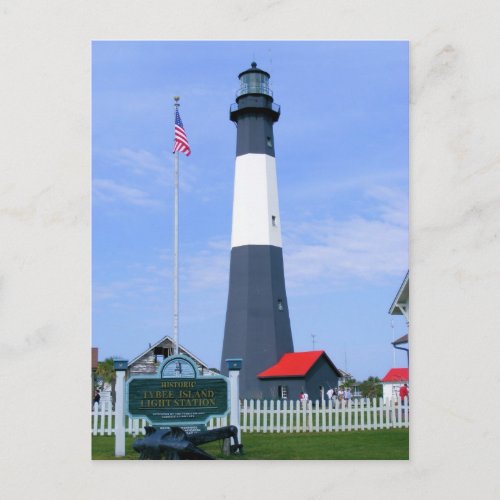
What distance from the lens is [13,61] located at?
5.70 metres

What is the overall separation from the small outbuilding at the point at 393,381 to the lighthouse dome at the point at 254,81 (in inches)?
123

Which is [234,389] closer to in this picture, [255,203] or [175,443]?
[175,443]

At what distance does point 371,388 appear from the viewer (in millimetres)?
7242

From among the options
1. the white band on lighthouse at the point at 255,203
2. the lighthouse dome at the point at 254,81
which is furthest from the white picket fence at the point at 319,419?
the lighthouse dome at the point at 254,81

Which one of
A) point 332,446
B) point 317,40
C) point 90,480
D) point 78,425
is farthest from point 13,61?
point 332,446

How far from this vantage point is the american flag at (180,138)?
670 cm

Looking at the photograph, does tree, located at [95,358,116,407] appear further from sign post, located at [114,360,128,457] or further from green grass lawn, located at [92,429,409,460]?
green grass lawn, located at [92,429,409,460]

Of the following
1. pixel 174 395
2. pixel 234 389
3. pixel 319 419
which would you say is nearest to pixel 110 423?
pixel 174 395

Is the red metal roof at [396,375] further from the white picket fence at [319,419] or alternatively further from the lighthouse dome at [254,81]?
the lighthouse dome at [254,81]

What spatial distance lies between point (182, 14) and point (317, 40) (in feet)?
3.69

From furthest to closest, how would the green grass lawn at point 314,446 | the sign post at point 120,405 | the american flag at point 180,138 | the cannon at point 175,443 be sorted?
the american flag at point 180,138 → the sign post at point 120,405 → the cannon at point 175,443 → the green grass lawn at point 314,446

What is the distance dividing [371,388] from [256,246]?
3.10 m

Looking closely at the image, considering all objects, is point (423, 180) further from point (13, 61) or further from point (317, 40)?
point (13, 61)

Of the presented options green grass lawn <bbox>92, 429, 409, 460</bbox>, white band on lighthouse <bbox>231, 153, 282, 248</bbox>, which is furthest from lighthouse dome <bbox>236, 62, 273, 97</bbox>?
green grass lawn <bbox>92, 429, 409, 460</bbox>
